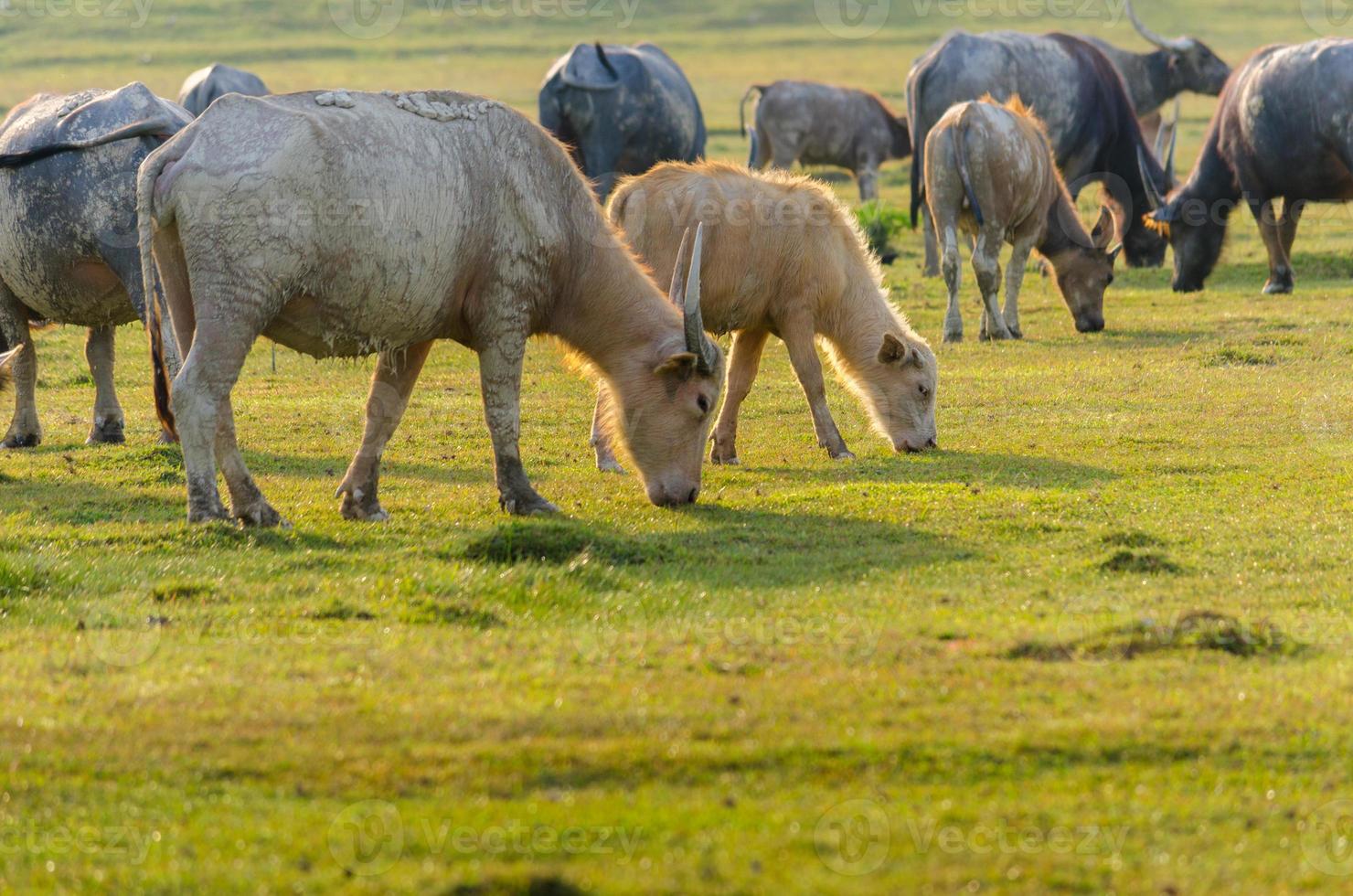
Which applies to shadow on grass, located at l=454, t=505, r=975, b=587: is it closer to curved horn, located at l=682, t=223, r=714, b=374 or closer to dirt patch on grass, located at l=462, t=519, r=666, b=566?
dirt patch on grass, located at l=462, t=519, r=666, b=566

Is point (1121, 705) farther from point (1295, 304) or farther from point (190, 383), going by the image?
point (1295, 304)

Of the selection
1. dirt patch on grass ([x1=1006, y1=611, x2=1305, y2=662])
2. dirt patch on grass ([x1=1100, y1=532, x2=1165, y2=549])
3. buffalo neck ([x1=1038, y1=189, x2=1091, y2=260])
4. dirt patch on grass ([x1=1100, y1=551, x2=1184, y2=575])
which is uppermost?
dirt patch on grass ([x1=1006, y1=611, x2=1305, y2=662])

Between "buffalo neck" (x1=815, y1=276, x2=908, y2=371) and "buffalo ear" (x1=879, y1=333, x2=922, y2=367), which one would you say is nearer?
"buffalo ear" (x1=879, y1=333, x2=922, y2=367)

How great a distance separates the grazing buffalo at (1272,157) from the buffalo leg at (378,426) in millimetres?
12997

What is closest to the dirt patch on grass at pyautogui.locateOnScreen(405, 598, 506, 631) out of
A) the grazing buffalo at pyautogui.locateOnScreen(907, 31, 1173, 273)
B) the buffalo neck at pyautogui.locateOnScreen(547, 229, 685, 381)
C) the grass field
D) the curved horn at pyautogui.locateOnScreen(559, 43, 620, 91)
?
the grass field

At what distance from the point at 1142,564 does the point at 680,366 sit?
9.21 ft

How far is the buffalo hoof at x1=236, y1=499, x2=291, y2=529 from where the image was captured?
867 cm

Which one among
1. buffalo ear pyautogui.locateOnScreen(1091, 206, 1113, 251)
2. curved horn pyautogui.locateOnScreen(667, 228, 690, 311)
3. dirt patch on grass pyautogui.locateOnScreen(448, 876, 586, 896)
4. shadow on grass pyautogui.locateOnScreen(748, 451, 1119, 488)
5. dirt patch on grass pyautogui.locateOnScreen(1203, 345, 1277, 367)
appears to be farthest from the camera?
buffalo ear pyautogui.locateOnScreen(1091, 206, 1113, 251)

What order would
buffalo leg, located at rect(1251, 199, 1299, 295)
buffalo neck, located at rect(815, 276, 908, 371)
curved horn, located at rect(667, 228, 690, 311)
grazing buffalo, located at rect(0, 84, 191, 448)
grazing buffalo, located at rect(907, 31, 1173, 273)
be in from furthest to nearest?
grazing buffalo, located at rect(907, 31, 1173, 273)
buffalo leg, located at rect(1251, 199, 1299, 295)
buffalo neck, located at rect(815, 276, 908, 371)
grazing buffalo, located at rect(0, 84, 191, 448)
curved horn, located at rect(667, 228, 690, 311)

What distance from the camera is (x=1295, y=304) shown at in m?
18.2

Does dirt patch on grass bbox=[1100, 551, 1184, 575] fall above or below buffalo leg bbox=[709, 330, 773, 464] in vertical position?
above

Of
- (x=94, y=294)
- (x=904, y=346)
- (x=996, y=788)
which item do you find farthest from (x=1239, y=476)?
(x=94, y=294)

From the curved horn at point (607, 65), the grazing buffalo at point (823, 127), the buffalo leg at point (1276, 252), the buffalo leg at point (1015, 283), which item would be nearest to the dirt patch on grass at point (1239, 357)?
the buffalo leg at point (1015, 283)

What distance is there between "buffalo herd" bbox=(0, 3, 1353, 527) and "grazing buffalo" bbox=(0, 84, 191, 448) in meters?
0.02
